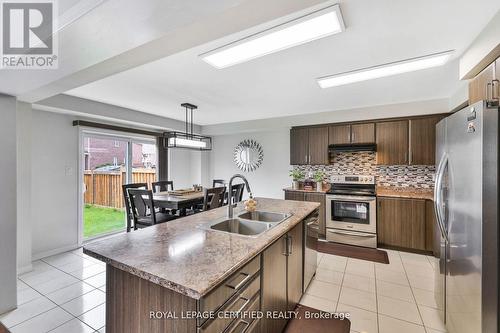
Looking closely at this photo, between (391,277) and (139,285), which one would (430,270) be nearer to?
(391,277)

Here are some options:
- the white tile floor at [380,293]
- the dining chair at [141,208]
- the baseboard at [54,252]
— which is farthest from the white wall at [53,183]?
the white tile floor at [380,293]

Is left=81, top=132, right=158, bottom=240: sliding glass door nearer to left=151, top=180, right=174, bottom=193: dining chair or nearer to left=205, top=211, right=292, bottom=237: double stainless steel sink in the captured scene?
left=151, top=180, right=174, bottom=193: dining chair

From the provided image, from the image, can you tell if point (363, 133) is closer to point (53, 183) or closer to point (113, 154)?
point (113, 154)

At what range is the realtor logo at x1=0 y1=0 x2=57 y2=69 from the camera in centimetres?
131

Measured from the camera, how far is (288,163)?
5.10 meters

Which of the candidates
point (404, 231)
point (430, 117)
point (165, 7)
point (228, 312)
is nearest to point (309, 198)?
point (404, 231)

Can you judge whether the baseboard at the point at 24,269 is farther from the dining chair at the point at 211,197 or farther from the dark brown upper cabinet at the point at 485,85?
the dark brown upper cabinet at the point at 485,85

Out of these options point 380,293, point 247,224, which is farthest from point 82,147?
point 380,293

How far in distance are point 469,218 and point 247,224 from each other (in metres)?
1.48

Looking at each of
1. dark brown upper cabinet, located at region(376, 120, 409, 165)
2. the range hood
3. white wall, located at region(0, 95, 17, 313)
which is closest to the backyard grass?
white wall, located at region(0, 95, 17, 313)

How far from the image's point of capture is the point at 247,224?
1.99 meters

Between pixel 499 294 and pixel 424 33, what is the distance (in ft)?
5.88

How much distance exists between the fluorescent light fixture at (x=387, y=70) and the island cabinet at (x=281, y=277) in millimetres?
1745

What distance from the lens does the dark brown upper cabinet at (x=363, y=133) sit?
13.0 feet
